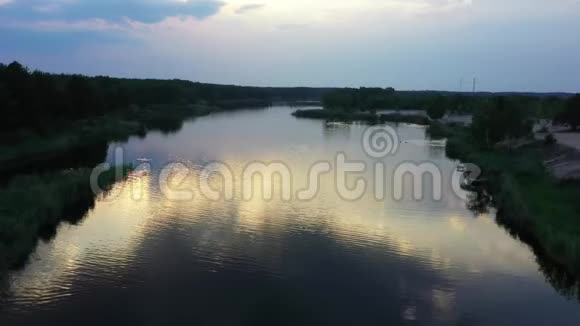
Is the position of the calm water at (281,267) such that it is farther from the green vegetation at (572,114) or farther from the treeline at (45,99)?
the green vegetation at (572,114)

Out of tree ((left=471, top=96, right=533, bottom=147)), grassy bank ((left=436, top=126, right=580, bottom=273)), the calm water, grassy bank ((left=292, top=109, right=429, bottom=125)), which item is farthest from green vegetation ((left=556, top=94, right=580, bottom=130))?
the calm water

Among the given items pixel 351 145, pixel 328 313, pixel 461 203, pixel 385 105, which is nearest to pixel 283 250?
pixel 328 313

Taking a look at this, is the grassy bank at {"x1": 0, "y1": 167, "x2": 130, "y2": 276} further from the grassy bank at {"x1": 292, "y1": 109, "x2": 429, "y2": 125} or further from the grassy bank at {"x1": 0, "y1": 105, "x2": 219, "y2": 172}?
the grassy bank at {"x1": 292, "y1": 109, "x2": 429, "y2": 125}

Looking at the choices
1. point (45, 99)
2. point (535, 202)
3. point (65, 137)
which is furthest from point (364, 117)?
point (535, 202)

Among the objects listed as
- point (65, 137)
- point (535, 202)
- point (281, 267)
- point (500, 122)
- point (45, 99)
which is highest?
point (45, 99)

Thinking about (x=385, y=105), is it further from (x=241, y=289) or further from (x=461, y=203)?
(x=241, y=289)

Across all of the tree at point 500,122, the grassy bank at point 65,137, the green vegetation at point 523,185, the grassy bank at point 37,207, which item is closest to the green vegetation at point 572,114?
the green vegetation at point 523,185

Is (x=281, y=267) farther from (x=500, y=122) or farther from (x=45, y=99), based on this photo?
(x=45, y=99)
